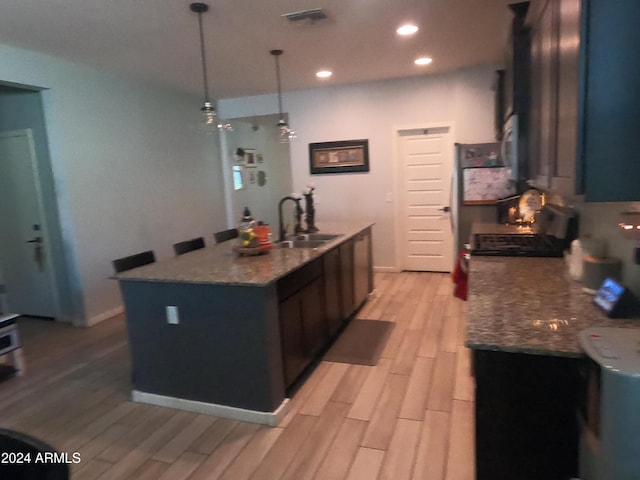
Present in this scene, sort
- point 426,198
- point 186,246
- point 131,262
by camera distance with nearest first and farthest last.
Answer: point 131,262 → point 186,246 → point 426,198

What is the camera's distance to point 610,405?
1.06 meters

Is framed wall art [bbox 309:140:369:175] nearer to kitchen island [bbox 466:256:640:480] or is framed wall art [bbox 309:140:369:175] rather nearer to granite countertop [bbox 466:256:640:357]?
granite countertop [bbox 466:256:640:357]

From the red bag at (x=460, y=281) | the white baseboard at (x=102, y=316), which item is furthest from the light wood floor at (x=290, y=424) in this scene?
the white baseboard at (x=102, y=316)

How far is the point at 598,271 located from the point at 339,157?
4.53m

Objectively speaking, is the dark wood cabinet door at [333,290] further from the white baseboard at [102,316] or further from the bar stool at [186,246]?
the white baseboard at [102,316]

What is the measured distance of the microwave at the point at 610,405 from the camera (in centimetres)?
102

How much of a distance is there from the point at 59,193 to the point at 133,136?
1.12m

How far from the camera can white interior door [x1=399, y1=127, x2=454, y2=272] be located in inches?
223

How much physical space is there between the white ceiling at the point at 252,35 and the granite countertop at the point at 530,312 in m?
2.14

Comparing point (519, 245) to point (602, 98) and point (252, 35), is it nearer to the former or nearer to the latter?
point (602, 98)

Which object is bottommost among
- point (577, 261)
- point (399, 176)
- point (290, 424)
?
point (290, 424)

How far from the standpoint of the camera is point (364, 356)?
3396 millimetres

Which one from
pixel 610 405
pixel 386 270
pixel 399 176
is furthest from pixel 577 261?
pixel 386 270

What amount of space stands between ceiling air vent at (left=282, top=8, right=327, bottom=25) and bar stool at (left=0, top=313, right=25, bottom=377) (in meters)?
3.10
